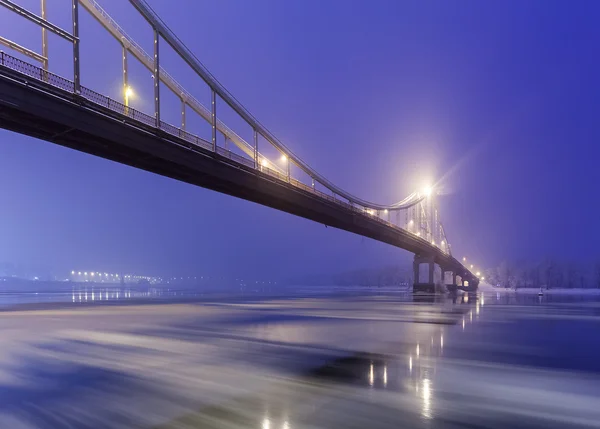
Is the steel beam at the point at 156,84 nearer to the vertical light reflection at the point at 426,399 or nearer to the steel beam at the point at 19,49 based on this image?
the steel beam at the point at 19,49

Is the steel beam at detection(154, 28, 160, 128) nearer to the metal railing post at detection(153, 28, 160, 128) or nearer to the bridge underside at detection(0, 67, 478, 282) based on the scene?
the metal railing post at detection(153, 28, 160, 128)

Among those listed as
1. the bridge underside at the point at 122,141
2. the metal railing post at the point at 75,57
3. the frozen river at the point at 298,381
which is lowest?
the frozen river at the point at 298,381

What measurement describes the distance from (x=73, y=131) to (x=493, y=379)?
25.0 m

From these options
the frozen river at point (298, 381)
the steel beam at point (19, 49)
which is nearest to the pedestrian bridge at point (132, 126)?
the steel beam at point (19, 49)

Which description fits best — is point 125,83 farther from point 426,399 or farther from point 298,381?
point 426,399

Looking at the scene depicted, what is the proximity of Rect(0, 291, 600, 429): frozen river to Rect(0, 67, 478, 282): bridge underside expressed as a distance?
1187 cm

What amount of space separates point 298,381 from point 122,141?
906 inches

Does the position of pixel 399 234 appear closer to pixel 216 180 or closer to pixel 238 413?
pixel 216 180

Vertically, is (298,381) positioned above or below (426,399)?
below

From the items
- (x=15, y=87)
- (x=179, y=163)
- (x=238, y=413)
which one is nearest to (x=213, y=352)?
(x=238, y=413)

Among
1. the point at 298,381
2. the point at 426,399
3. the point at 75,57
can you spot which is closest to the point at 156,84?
the point at 75,57

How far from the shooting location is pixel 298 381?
10.5 metres

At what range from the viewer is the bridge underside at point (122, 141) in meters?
23.6

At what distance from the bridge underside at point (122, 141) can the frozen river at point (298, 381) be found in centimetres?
1187
